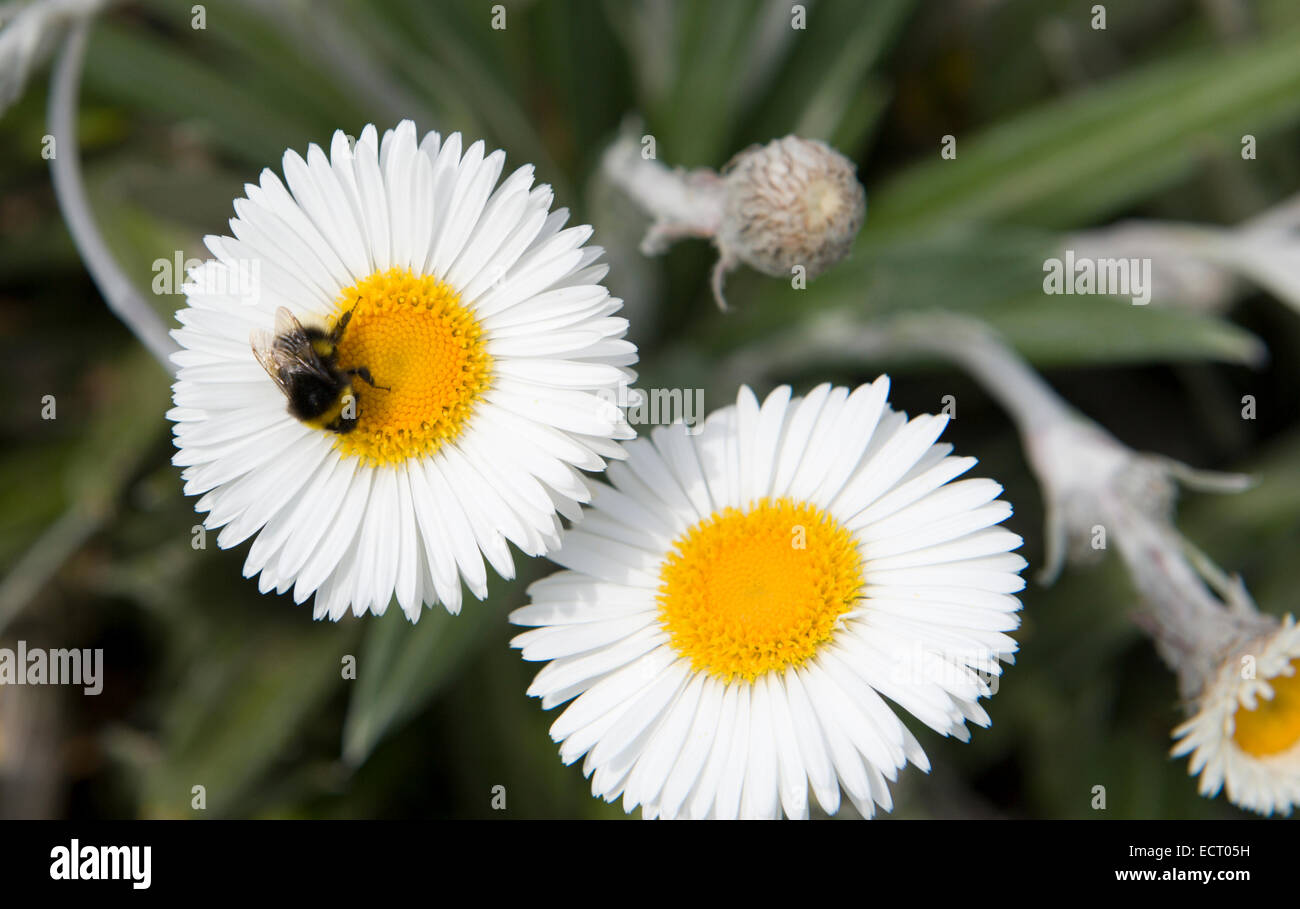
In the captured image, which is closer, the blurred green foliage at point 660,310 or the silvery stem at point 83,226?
the silvery stem at point 83,226

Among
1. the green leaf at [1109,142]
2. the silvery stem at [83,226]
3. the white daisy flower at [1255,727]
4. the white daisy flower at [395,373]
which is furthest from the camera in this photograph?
the green leaf at [1109,142]

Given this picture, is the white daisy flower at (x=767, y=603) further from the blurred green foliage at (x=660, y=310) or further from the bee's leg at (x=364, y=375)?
the blurred green foliage at (x=660, y=310)

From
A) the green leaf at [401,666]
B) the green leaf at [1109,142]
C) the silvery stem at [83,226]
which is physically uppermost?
the green leaf at [1109,142]

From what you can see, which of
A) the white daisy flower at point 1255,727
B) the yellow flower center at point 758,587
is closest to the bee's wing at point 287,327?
the yellow flower center at point 758,587

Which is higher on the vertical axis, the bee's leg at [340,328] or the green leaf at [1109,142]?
the green leaf at [1109,142]

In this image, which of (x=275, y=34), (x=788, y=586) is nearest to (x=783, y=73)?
(x=275, y=34)

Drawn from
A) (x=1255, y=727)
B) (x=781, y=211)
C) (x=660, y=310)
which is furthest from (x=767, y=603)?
(x=660, y=310)
